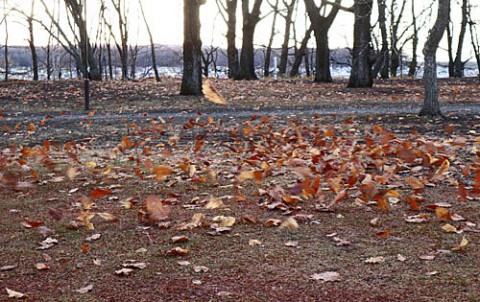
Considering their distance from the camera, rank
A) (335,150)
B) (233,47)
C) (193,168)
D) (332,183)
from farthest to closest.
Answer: (233,47) → (335,150) → (193,168) → (332,183)

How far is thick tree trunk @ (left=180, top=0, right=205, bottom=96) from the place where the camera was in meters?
16.1

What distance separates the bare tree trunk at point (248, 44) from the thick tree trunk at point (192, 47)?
25.6ft

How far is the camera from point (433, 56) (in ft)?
33.3

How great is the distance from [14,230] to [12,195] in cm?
116

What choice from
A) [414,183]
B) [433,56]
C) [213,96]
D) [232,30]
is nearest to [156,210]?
[414,183]

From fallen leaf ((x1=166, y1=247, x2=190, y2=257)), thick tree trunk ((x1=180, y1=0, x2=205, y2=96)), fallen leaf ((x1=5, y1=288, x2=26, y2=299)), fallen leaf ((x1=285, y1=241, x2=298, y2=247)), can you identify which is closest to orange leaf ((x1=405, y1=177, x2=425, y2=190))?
fallen leaf ((x1=285, y1=241, x2=298, y2=247))

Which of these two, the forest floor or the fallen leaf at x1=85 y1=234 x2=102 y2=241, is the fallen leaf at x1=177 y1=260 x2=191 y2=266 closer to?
the forest floor

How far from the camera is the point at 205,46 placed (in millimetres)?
46531

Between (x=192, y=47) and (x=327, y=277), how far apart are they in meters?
13.7

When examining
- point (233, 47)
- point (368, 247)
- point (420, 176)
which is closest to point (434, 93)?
point (420, 176)

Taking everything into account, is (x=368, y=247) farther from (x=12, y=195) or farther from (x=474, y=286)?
(x=12, y=195)

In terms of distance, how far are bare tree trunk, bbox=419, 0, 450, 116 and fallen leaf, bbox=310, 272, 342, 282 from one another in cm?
768

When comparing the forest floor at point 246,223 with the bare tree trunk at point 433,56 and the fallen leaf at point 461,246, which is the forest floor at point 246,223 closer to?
the fallen leaf at point 461,246

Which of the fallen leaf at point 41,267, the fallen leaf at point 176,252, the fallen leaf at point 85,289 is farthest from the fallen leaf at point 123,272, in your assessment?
the fallen leaf at point 41,267
